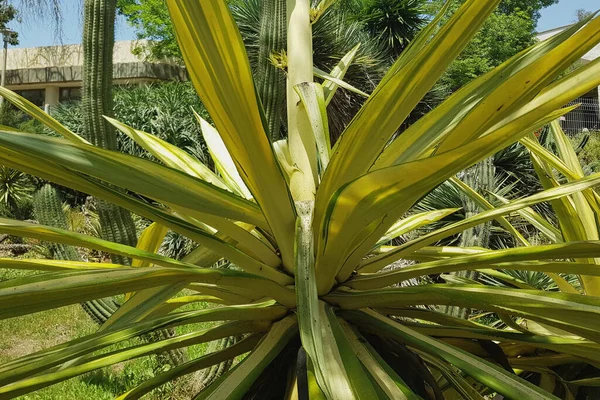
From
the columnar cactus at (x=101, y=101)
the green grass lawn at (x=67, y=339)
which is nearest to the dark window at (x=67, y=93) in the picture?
the green grass lawn at (x=67, y=339)

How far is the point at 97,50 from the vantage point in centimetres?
285

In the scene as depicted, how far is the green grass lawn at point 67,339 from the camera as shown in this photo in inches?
137

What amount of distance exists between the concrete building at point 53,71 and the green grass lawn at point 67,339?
40.2 feet

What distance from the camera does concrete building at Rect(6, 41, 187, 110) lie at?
1725cm

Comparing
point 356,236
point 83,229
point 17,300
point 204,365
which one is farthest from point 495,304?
point 83,229

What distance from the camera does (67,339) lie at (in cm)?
472

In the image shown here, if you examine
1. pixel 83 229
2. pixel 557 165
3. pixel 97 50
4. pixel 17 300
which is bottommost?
pixel 83 229

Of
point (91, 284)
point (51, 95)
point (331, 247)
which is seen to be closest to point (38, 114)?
point (91, 284)

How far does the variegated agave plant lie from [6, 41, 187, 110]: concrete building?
652 inches

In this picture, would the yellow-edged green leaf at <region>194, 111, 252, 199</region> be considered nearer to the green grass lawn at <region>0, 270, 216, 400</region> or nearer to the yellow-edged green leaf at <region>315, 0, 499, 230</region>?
the yellow-edged green leaf at <region>315, 0, 499, 230</region>

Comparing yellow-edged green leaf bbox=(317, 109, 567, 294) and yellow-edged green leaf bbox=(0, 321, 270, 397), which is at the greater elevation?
yellow-edged green leaf bbox=(317, 109, 567, 294)

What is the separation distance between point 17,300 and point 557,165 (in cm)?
113

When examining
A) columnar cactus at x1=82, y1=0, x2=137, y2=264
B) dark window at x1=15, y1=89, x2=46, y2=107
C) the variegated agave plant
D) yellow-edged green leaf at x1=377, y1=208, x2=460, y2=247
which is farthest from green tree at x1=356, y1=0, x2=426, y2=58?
dark window at x1=15, y1=89, x2=46, y2=107

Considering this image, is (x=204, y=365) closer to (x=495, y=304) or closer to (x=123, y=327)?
(x=123, y=327)
